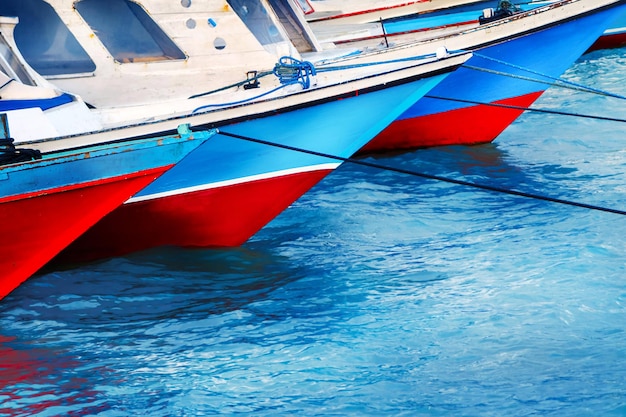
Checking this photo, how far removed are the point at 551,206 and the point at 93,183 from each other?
4801 mm

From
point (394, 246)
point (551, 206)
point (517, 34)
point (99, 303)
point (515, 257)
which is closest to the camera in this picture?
point (99, 303)

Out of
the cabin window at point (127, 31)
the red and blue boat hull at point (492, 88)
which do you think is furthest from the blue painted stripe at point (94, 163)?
the red and blue boat hull at point (492, 88)

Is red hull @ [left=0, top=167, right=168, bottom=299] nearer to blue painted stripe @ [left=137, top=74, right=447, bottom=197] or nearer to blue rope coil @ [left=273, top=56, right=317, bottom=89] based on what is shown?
blue painted stripe @ [left=137, top=74, right=447, bottom=197]

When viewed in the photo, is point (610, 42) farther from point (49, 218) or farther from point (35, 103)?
point (49, 218)

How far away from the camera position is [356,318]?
678cm

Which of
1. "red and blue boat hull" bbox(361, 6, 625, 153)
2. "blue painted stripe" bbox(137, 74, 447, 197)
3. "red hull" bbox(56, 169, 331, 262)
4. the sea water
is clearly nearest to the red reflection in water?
the sea water

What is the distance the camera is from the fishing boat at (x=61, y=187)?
6457mm

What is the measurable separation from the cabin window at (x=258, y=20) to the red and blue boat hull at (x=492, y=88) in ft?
6.06

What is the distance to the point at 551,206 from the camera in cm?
927

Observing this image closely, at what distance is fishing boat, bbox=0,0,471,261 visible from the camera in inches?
296

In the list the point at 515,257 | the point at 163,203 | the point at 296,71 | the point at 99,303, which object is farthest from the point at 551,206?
the point at 99,303

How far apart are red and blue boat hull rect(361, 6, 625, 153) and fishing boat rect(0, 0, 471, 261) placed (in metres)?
1.85

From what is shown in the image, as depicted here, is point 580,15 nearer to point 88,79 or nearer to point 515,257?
point 515,257

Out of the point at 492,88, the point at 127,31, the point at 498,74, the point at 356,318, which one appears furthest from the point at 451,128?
the point at 356,318
